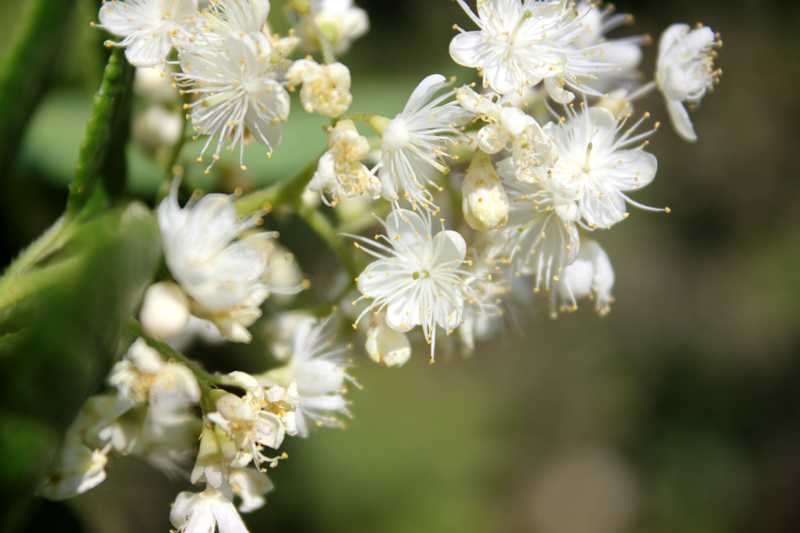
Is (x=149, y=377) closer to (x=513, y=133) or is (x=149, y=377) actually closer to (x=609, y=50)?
(x=513, y=133)

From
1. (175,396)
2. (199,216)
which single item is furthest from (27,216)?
(199,216)

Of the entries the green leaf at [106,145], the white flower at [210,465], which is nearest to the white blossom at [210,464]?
the white flower at [210,465]

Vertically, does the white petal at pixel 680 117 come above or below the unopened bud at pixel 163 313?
above

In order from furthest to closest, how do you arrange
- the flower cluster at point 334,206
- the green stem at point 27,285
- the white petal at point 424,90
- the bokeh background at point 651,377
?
the bokeh background at point 651,377, the white petal at point 424,90, the flower cluster at point 334,206, the green stem at point 27,285

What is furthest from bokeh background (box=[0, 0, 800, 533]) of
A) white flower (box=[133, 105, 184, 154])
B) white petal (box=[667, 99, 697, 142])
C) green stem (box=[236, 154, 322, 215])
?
white petal (box=[667, 99, 697, 142])

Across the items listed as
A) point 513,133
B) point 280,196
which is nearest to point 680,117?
point 513,133

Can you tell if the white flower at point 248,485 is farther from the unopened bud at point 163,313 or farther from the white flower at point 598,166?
the white flower at point 598,166
